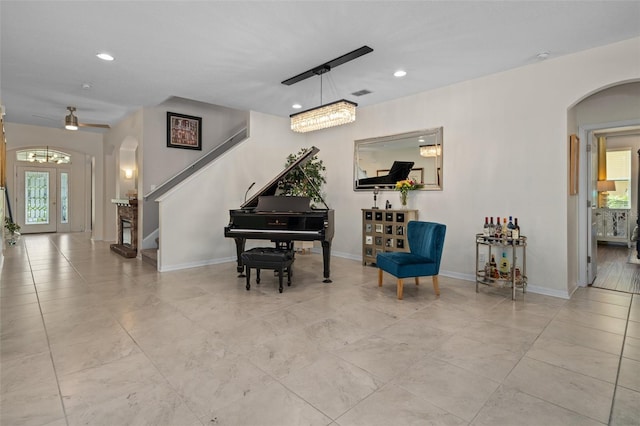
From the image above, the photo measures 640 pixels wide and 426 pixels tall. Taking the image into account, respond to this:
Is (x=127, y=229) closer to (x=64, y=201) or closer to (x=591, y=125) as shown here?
(x=64, y=201)

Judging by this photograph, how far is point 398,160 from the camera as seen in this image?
5.41m

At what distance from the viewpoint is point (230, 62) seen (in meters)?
3.92

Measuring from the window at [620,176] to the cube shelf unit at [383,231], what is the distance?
607 cm

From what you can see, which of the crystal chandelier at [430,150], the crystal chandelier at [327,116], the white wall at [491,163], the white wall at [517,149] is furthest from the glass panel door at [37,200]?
the crystal chandelier at [430,150]

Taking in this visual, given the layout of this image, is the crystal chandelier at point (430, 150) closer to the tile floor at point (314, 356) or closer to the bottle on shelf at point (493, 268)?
the bottle on shelf at point (493, 268)

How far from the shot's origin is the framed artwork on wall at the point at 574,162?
12.7 feet

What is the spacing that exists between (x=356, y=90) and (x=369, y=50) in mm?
1426

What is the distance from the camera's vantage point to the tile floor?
1785 mm

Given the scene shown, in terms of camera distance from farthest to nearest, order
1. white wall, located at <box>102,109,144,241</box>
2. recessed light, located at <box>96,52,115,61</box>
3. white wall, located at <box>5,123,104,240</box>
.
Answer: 1. white wall, located at <box>5,123,104,240</box>
2. white wall, located at <box>102,109,144,241</box>
3. recessed light, located at <box>96,52,115,61</box>

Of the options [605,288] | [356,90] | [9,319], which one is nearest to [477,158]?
[356,90]

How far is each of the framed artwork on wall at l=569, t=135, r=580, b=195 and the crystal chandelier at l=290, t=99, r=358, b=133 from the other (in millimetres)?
2646

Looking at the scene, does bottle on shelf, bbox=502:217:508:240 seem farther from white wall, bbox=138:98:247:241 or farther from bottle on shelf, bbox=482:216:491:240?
white wall, bbox=138:98:247:241

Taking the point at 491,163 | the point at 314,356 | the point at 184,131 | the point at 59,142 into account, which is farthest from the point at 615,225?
the point at 59,142

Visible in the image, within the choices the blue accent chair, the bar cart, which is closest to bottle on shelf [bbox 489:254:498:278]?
the bar cart
